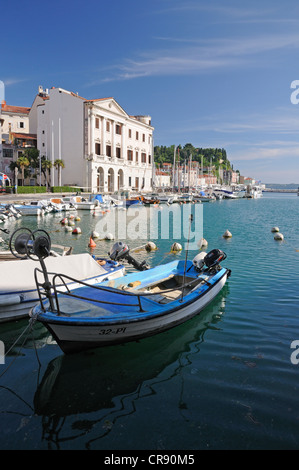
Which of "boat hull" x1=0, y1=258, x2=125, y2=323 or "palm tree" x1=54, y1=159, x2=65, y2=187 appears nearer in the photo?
"boat hull" x1=0, y1=258, x2=125, y2=323

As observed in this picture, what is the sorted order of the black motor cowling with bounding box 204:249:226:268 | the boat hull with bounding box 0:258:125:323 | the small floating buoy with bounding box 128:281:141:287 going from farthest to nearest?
the black motor cowling with bounding box 204:249:226:268
the small floating buoy with bounding box 128:281:141:287
the boat hull with bounding box 0:258:125:323

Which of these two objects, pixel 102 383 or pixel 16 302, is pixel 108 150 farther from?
pixel 102 383

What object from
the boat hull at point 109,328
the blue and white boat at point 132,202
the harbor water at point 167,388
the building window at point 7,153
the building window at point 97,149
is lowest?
the harbor water at point 167,388

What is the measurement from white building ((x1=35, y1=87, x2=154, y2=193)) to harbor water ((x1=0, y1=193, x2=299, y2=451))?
54681 mm

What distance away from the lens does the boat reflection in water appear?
17.5 ft

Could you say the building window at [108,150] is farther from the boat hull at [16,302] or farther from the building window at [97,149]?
the boat hull at [16,302]

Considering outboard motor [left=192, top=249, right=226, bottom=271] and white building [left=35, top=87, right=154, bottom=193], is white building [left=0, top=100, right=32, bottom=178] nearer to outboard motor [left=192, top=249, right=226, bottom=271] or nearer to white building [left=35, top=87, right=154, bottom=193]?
white building [left=35, top=87, right=154, bottom=193]

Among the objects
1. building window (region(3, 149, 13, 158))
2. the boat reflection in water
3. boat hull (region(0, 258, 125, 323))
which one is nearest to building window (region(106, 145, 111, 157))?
building window (region(3, 149, 13, 158))

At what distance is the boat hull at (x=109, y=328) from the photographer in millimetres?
6637

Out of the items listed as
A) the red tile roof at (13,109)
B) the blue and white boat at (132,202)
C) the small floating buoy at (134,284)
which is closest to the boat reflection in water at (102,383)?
the small floating buoy at (134,284)

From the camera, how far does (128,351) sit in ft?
25.1

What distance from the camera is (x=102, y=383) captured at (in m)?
6.44

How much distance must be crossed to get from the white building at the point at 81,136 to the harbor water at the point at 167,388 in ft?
179

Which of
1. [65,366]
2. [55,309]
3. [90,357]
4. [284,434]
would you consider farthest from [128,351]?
[284,434]
